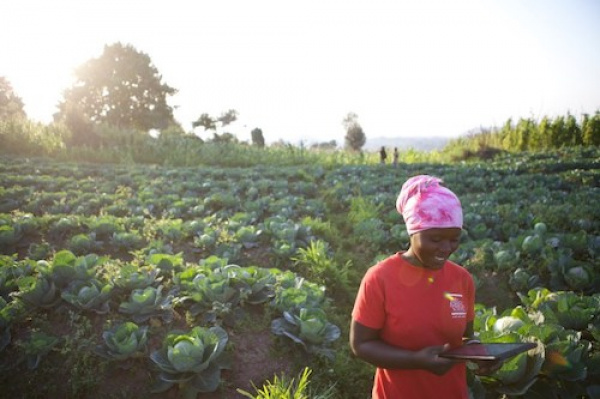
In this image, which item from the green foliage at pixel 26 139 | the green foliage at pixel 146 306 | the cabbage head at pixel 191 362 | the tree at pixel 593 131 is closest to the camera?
the cabbage head at pixel 191 362

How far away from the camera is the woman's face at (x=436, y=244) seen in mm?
1441

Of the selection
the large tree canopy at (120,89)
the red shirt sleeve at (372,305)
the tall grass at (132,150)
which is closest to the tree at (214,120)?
the large tree canopy at (120,89)

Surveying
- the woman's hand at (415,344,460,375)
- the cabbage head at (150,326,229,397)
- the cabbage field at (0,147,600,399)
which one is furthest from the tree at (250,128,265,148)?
the woman's hand at (415,344,460,375)

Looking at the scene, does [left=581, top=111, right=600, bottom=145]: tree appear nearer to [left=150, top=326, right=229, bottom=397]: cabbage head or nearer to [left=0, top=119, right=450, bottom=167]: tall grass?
[left=0, top=119, right=450, bottom=167]: tall grass

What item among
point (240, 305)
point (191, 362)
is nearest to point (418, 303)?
point (191, 362)

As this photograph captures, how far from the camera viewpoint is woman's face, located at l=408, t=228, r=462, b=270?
1441 millimetres

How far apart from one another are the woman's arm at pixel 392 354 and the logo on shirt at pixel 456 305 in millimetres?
195

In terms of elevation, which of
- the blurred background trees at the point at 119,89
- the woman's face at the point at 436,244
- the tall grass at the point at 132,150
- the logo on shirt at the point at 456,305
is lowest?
the logo on shirt at the point at 456,305

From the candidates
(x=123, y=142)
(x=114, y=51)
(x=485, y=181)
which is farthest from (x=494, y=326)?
(x=114, y=51)

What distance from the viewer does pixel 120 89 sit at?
32469 mm

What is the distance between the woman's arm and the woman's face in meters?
0.34

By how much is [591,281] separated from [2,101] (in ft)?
133

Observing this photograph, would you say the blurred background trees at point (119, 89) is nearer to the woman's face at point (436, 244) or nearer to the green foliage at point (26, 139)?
the green foliage at point (26, 139)

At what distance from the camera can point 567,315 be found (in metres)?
2.49
